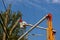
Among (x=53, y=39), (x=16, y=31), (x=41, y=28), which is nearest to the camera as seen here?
(x=53, y=39)

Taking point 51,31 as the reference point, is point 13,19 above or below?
below

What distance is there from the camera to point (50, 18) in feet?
68.1

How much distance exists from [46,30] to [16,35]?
2544 cm

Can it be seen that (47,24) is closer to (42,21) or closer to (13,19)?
(42,21)

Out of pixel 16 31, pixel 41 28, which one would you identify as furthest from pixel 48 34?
pixel 16 31

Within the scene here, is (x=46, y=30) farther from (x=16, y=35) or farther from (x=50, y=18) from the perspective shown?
(x=16, y=35)

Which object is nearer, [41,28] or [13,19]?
[41,28]

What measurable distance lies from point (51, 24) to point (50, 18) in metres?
A: 0.47

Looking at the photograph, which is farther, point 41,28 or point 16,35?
point 16,35

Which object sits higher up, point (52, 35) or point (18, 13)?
point (52, 35)

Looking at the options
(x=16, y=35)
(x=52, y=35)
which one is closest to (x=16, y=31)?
(x=16, y=35)

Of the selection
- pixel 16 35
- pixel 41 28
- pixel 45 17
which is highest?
pixel 45 17

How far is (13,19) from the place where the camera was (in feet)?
153

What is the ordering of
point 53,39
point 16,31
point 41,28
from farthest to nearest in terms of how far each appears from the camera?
point 16,31, point 41,28, point 53,39
